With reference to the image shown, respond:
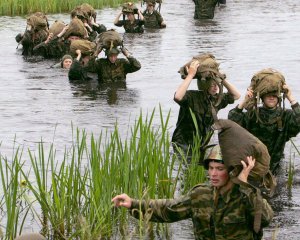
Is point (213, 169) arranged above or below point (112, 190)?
above

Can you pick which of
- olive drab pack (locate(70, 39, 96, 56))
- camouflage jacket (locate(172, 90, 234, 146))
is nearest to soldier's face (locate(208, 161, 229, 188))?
camouflage jacket (locate(172, 90, 234, 146))

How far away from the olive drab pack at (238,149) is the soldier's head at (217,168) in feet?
0.14

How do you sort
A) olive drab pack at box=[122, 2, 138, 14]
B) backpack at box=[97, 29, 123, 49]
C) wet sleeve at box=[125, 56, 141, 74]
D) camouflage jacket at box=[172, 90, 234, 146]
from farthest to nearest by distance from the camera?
olive drab pack at box=[122, 2, 138, 14], wet sleeve at box=[125, 56, 141, 74], backpack at box=[97, 29, 123, 49], camouflage jacket at box=[172, 90, 234, 146]

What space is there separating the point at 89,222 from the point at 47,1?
23.4 meters

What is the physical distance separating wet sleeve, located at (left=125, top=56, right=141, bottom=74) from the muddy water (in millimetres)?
371

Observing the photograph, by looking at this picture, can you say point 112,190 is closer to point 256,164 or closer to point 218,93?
point 256,164

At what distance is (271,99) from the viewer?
10023 millimetres

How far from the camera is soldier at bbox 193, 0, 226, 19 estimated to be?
95.3 feet

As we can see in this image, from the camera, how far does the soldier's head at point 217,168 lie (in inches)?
255

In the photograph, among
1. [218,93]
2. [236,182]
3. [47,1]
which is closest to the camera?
[236,182]

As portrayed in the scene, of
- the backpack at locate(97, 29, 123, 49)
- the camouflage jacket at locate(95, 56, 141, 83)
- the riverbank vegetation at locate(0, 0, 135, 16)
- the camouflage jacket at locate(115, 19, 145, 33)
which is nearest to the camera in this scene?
the backpack at locate(97, 29, 123, 49)

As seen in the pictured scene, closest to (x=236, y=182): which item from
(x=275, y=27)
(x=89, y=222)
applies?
(x=89, y=222)

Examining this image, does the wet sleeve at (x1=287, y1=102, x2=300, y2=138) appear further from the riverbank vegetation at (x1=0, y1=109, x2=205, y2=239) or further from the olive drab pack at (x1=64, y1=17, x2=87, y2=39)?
the olive drab pack at (x1=64, y1=17, x2=87, y2=39)

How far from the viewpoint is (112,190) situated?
8.38 m
